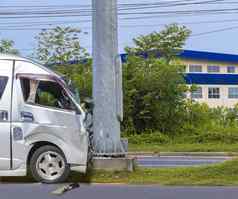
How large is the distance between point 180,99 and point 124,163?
1907cm

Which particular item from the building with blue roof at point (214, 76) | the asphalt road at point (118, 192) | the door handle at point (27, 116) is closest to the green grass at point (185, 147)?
the door handle at point (27, 116)

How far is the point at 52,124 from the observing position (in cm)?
1070

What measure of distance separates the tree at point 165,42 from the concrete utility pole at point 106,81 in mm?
21381

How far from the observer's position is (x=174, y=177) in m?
11.2

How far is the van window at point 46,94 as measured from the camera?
1077cm

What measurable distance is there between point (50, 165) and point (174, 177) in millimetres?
2308

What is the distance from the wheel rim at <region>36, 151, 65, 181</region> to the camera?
422 inches

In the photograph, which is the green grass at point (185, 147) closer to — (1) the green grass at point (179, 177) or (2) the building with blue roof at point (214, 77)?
(1) the green grass at point (179, 177)

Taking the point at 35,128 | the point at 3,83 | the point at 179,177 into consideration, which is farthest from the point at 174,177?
the point at 3,83

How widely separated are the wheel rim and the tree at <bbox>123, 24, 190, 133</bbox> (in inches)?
746

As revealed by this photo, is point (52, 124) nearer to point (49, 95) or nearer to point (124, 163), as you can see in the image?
point (49, 95)

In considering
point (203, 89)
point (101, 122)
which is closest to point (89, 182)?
point (101, 122)

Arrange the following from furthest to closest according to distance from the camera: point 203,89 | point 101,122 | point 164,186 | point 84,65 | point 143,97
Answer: point 203,89, point 84,65, point 143,97, point 101,122, point 164,186

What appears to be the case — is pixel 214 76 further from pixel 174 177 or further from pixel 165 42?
pixel 174 177
